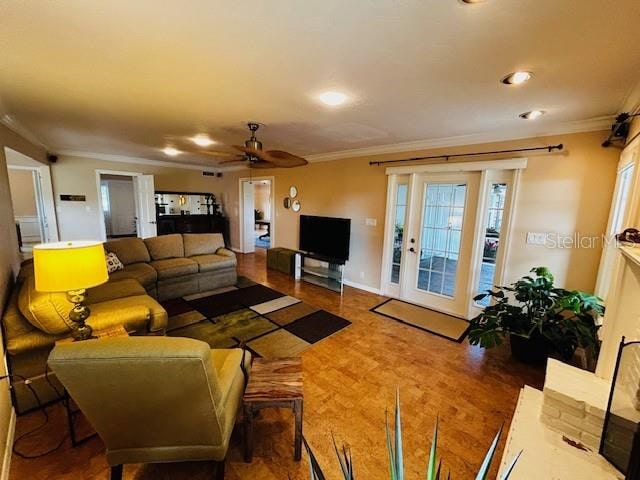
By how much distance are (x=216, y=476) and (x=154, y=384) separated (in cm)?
72

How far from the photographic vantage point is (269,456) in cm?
164

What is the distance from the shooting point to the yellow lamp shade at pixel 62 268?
151 centimetres

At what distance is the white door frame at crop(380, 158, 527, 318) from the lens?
120 inches

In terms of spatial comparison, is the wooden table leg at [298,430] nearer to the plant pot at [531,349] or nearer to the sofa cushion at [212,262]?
the plant pot at [531,349]

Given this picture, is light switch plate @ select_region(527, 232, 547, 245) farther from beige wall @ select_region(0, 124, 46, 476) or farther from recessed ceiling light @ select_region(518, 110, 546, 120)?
beige wall @ select_region(0, 124, 46, 476)

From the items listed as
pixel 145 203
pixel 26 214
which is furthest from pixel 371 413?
pixel 26 214

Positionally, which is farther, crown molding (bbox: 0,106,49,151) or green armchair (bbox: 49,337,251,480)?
crown molding (bbox: 0,106,49,151)

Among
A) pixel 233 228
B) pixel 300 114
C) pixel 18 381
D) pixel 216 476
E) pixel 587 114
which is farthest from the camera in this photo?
pixel 233 228

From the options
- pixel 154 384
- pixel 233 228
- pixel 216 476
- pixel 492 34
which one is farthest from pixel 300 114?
pixel 233 228

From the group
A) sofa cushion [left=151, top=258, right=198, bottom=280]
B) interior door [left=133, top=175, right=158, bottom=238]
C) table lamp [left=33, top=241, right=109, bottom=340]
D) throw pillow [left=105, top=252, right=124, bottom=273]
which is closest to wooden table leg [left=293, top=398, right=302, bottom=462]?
table lamp [left=33, top=241, right=109, bottom=340]

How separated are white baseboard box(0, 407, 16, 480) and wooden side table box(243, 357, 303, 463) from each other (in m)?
1.27

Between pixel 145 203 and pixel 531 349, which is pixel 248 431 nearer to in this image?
pixel 531 349

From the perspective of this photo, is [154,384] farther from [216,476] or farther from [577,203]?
[577,203]

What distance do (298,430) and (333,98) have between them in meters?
2.34
